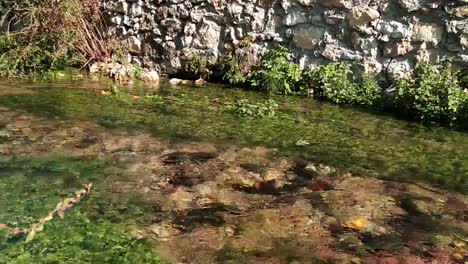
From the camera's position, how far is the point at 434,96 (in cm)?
668

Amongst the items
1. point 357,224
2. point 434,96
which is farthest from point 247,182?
point 434,96

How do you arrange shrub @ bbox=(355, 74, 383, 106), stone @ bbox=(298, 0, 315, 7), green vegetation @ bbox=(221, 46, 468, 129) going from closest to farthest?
green vegetation @ bbox=(221, 46, 468, 129)
shrub @ bbox=(355, 74, 383, 106)
stone @ bbox=(298, 0, 315, 7)

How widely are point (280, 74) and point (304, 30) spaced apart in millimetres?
720

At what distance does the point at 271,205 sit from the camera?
3963 mm

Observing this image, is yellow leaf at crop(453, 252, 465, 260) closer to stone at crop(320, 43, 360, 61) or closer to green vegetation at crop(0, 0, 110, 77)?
stone at crop(320, 43, 360, 61)

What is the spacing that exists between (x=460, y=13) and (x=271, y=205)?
4483 mm

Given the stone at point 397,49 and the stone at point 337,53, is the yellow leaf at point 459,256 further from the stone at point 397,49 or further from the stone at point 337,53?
the stone at point 337,53

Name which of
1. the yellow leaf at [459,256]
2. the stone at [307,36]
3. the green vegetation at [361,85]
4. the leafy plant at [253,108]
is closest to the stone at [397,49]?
the green vegetation at [361,85]

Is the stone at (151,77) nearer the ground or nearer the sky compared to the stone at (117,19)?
nearer the ground

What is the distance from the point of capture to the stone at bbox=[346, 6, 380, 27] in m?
7.51

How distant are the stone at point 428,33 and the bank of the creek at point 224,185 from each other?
1.30 meters

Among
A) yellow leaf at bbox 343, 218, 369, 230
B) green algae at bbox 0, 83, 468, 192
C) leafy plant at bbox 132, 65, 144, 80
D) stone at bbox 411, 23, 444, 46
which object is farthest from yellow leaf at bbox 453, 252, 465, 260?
leafy plant at bbox 132, 65, 144, 80

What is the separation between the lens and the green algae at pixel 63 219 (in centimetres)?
310

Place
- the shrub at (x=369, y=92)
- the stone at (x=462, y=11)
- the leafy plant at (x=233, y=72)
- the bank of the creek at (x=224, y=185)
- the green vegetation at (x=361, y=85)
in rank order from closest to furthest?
1. the bank of the creek at (x=224, y=185)
2. the green vegetation at (x=361, y=85)
3. the stone at (x=462, y=11)
4. the shrub at (x=369, y=92)
5. the leafy plant at (x=233, y=72)
